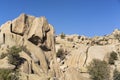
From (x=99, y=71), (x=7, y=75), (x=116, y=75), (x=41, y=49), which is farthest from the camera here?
(x=41, y=49)

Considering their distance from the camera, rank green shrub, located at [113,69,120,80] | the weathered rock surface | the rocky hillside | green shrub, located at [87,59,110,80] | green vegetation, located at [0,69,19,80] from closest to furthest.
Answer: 1. green vegetation, located at [0,69,19,80]
2. green shrub, located at [87,59,110,80]
3. green shrub, located at [113,69,120,80]
4. the rocky hillside
5. the weathered rock surface

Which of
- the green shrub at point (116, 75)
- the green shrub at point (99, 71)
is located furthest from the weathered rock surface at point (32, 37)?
the green shrub at point (116, 75)

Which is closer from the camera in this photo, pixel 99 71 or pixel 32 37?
pixel 99 71

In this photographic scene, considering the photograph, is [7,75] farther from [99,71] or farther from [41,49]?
[41,49]

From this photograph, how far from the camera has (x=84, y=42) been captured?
85.5 metres

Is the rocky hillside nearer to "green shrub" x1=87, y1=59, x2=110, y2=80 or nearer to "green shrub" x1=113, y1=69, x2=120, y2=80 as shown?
"green shrub" x1=87, y1=59, x2=110, y2=80

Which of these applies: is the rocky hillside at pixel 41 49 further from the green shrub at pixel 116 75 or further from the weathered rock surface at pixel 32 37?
the green shrub at pixel 116 75

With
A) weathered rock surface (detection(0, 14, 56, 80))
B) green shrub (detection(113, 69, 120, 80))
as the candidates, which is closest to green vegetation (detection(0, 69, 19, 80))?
weathered rock surface (detection(0, 14, 56, 80))

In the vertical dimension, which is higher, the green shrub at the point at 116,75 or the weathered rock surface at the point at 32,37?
the weathered rock surface at the point at 32,37

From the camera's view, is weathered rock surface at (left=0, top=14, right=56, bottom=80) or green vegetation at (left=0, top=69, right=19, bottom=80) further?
weathered rock surface at (left=0, top=14, right=56, bottom=80)

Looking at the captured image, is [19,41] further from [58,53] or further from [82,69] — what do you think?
[58,53]

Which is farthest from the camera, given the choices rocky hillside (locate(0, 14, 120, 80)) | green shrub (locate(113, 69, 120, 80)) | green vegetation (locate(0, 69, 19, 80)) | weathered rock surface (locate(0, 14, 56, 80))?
weathered rock surface (locate(0, 14, 56, 80))

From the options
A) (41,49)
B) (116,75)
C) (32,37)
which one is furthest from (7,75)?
(32,37)

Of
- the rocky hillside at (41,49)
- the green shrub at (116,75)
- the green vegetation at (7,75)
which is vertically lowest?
the green shrub at (116,75)
